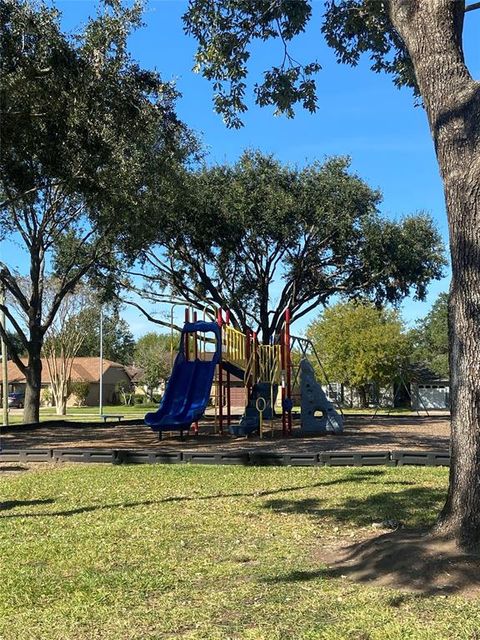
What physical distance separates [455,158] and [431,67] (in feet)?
2.64

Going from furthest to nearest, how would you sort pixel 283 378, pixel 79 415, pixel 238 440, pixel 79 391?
pixel 79 391 < pixel 79 415 < pixel 283 378 < pixel 238 440

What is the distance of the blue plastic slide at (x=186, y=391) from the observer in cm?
1605

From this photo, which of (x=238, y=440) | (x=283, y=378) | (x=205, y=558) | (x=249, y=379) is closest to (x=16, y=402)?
(x=249, y=379)

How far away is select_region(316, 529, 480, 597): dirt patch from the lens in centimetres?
443

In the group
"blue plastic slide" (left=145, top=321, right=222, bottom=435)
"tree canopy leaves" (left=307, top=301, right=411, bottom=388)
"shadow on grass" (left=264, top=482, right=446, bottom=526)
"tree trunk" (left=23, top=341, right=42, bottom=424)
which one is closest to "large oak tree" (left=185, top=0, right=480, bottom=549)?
"shadow on grass" (left=264, top=482, right=446, bottom=526)

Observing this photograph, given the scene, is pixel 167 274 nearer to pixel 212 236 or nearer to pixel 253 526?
pixel 212 236

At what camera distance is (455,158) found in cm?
517

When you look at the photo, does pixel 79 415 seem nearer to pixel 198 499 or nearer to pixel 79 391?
pixel 79 391

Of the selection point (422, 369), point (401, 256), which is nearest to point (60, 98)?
point (401, 256)

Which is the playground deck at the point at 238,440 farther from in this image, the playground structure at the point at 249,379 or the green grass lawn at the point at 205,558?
the green grass lawn at the point at 205,558

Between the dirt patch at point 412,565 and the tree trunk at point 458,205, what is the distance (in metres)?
0.18

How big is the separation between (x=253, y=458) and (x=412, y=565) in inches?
247

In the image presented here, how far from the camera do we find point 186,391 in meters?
17.2

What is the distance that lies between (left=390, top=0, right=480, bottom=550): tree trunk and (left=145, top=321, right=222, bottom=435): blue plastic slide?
11.3m
